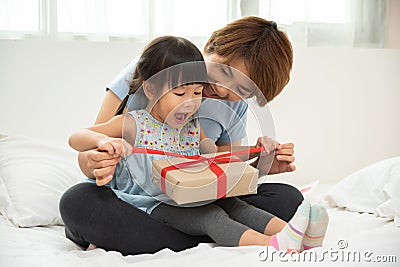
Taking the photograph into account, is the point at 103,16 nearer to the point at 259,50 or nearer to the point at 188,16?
the point at 188,16

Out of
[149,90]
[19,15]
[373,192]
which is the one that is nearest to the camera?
[149,90]

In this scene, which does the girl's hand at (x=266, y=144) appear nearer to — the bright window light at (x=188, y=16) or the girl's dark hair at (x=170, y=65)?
the girl's dark hair at (x=170, y=65)

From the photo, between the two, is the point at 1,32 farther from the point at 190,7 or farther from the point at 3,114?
the point at 190,7

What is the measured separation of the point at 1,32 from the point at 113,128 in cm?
90

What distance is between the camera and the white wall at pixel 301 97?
5.90 feet

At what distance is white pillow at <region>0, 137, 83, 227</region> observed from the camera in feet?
4.21

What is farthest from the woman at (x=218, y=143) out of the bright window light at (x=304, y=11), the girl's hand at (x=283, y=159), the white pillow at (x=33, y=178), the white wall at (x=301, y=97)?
the bright window light at (x=304, y=11)

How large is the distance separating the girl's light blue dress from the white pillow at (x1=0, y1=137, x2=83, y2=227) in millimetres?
237

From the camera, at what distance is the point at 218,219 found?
1.04 m

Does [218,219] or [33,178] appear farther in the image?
[33,178]

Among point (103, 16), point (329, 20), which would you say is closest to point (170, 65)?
point (103, 16)

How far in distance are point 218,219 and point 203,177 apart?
0.33 ft

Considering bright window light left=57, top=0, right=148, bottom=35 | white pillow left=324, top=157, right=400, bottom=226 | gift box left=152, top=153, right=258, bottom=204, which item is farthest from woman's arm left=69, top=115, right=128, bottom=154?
bright window light left=57, top=0, right=148, bottom=35

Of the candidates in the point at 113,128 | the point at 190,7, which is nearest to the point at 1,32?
the point at 190,7
